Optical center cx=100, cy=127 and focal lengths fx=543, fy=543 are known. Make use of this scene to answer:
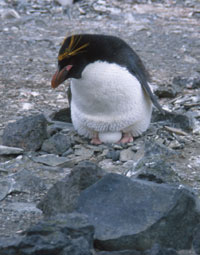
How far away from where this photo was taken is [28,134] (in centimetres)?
345

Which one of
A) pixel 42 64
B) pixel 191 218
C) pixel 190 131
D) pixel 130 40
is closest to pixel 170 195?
pixel 191 218

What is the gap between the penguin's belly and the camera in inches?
127

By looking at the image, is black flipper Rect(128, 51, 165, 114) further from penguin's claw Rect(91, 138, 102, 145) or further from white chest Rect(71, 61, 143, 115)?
penguin's claw Rect(91, 138, 102, 145)

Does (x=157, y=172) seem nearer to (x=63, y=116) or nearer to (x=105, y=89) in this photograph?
(x=105, y=89)

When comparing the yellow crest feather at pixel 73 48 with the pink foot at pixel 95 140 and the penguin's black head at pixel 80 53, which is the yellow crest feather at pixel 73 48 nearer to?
the penguin's black head at pixel 80 53

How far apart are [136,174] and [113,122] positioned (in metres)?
0.80

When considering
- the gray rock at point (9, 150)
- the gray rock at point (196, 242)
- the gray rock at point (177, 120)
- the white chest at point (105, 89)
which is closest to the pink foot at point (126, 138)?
the white chest at point (105, 89)

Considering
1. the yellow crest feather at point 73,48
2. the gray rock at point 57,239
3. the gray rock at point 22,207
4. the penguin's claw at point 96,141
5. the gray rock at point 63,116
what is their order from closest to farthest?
the gray rock at point 57,239
the gray rock at point 22,207
the yellow crest feather at point 73,48
the penguin's claw at point 96,141
the gray rock at point 63,116

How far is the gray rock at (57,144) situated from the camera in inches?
135

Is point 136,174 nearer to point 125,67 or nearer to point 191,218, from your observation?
point 191,218

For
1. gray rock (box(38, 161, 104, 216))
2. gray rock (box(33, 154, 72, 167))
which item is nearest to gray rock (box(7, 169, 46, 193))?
gray rock (box(33, 154, 72, 167))

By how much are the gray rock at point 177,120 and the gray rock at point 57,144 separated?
79 cm

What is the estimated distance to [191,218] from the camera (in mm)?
2201

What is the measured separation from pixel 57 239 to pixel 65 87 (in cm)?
305
